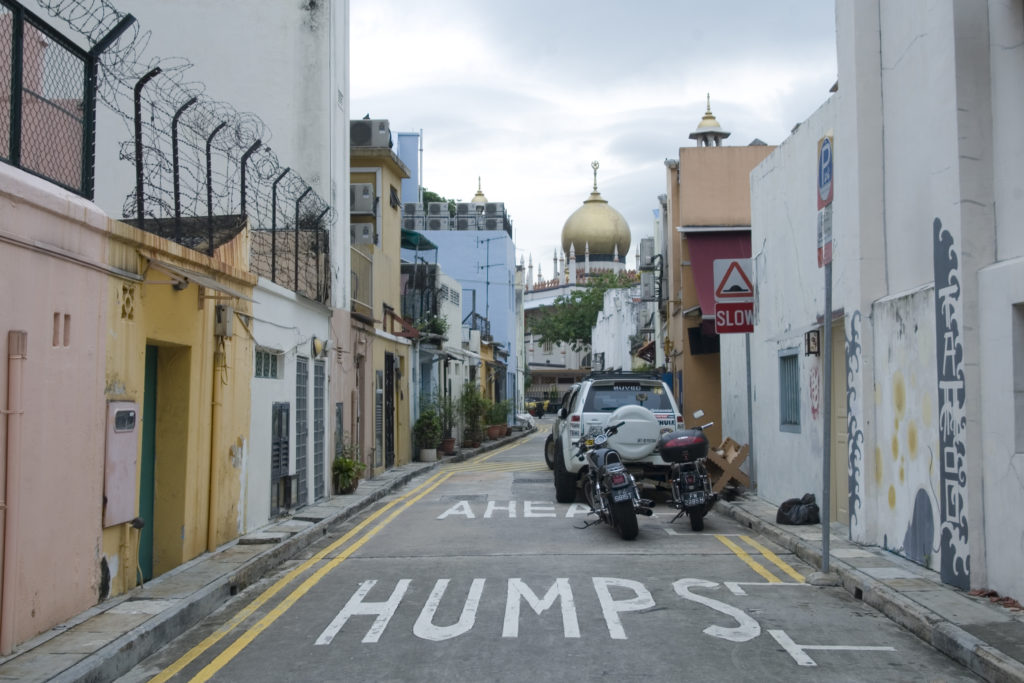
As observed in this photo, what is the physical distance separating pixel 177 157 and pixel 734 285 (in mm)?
8310

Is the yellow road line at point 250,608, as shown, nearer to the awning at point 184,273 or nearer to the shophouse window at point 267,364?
the shophouse window at point 267,364

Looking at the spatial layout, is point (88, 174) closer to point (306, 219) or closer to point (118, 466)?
point (118, 466)

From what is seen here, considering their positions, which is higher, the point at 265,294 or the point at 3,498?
the point at 265,294

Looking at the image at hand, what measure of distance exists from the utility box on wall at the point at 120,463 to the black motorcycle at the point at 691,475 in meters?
6.75

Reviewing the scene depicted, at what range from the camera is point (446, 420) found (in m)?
30.3

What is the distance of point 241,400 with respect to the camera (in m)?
12.2

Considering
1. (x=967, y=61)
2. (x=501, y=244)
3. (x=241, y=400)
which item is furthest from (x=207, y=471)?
(x=501, y=244)

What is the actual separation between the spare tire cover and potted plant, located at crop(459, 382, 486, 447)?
61.8 ft

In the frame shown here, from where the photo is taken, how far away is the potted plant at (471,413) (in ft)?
111

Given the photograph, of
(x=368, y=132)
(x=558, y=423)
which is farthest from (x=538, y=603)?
(x=368, y=132)

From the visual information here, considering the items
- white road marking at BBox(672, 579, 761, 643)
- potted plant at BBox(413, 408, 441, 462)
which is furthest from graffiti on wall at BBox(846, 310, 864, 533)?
potted plant at BBox(413, 408, 441, 462)

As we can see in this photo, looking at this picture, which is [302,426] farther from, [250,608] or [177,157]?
[250,608]

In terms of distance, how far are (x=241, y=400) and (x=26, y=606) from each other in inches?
214

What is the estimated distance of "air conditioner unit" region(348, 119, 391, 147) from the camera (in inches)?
971
